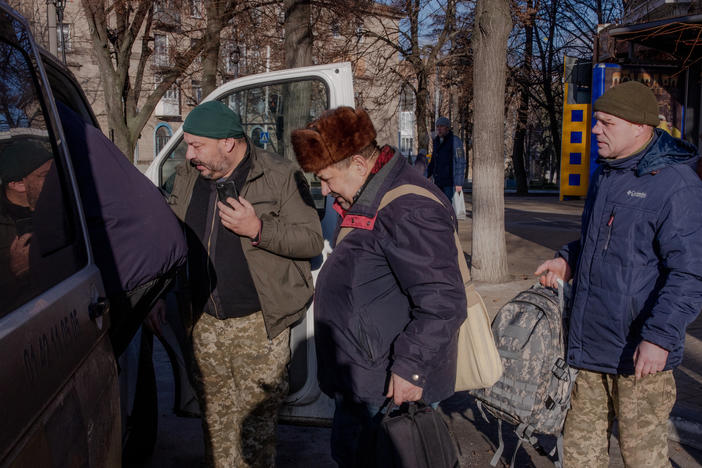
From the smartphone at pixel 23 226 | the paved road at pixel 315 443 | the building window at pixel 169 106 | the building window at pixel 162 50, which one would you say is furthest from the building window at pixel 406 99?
the smartphone at pixel 23 226

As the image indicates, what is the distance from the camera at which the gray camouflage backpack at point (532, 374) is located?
9.71ft

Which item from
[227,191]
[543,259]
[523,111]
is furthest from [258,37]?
[523,111]

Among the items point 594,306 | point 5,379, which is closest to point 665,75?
point 594,306

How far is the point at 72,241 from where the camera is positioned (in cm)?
200

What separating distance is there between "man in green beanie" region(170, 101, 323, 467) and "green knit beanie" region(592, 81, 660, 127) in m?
1.35

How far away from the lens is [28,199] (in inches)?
69.3

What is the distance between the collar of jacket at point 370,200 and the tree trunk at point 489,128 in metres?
5.43

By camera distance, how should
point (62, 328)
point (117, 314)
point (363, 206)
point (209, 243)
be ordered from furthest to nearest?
point (209, 243)
point (363, 206)
point (117, 314)
point (62, 328)

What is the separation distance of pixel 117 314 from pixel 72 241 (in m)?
0.40

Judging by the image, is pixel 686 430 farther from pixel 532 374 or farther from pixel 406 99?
pixel 406 99

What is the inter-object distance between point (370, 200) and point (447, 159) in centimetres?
949

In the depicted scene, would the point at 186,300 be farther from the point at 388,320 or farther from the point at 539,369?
the point at 539,369

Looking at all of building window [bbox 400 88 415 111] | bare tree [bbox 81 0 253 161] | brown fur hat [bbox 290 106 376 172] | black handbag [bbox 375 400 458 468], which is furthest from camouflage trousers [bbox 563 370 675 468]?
building window [bbox 400 88 415 111]

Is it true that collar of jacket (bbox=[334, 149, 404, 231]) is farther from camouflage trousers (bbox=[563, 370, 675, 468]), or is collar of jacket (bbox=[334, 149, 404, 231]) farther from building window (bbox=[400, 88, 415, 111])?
building window (bbox=[400, 88, 415, 111])
